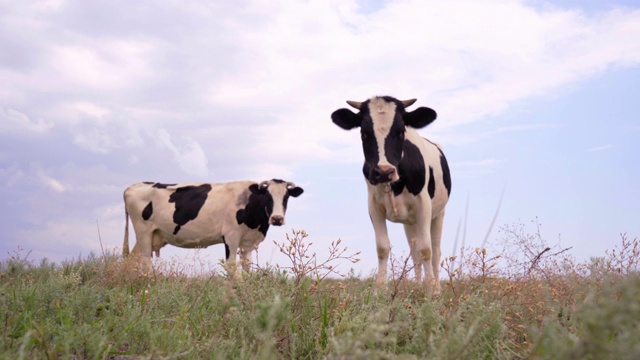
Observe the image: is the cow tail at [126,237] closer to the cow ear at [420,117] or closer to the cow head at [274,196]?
the cow head at [274,196]

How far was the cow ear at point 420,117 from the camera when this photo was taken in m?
8.17

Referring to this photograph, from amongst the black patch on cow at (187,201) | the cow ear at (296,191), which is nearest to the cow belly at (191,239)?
the black patch on cow at (187,201)

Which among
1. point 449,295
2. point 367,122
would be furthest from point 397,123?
point 449,295

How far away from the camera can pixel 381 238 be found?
25.6 feet

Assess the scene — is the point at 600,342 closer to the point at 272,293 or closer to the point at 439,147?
the point at 272,293

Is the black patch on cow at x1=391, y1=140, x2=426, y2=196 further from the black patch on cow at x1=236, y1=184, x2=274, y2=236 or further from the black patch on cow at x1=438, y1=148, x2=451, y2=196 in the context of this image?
the black patch on cow at x1=236, y1=184, x2=274, y2=236

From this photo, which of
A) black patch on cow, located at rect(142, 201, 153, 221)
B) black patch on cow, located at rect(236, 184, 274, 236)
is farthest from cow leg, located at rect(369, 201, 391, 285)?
black patch on cow, located at rect(142, 201, 153, 221)

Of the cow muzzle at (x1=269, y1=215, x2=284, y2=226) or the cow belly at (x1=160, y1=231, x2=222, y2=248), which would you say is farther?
the cow belly at (x1=160, y1=231, x2=222, y2=248)

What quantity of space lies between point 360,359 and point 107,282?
21.2 feet

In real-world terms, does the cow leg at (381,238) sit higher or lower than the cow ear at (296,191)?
lower

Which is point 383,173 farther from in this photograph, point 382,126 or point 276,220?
point 276,220

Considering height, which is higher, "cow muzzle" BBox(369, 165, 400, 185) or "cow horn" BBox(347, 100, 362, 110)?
"cow horn" BBox(347, 100, 362, 110)

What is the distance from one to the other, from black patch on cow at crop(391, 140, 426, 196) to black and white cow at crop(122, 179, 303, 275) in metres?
5.87

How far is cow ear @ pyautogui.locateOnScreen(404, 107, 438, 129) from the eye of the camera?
26.8 feet
